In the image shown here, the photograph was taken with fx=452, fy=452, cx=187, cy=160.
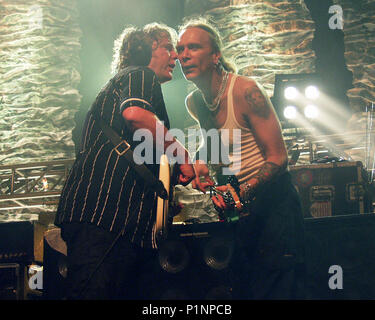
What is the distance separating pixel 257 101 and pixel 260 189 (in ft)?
1.77

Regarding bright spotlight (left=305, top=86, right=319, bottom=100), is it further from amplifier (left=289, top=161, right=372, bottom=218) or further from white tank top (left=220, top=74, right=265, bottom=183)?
white tank top (left=220, top=74, right=265, bottom=183)

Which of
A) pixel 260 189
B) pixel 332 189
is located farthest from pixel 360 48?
pixel 260 189

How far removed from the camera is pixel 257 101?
2756mm

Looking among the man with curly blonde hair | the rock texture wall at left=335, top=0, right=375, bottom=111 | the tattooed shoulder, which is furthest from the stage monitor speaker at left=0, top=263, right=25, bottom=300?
the rock texture wall at left=335, top=0, right=375, bottom=111

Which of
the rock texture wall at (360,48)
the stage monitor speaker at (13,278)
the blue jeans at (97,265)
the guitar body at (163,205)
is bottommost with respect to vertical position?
the stage monitor speaker at (13,278)

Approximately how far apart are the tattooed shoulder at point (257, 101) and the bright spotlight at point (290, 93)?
3779 mm

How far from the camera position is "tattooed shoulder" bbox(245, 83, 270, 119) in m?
2.74

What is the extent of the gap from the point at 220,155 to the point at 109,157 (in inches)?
34.0

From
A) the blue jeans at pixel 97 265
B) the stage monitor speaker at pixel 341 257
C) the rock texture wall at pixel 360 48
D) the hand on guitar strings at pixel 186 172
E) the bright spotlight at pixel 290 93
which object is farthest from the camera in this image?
the rock texture wall at pixel 360 48

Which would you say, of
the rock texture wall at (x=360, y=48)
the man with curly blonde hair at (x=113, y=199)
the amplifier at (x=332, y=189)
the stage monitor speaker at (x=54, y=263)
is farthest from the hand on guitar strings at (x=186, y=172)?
the rock texture wall at (x=360, y=48)

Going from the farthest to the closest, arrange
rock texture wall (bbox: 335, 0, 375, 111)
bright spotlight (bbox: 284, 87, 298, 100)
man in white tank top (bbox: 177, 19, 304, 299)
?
rock texture wall (bbox: 335, 0, 375, 111) < bright spotlight (bbox: 284, 87, 298, 100) < man in white tank top (bbox: 177, 19, 304, 299)

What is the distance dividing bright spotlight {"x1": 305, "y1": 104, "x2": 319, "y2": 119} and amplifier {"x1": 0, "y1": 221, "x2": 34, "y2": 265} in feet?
13.8

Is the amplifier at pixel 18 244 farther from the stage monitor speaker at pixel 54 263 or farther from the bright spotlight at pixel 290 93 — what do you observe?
the bright spotlight at pixel 290 93

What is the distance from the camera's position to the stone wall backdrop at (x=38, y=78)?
32.9 feet
